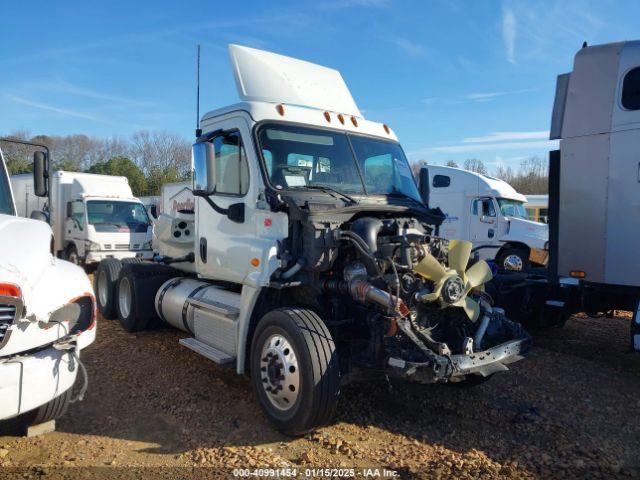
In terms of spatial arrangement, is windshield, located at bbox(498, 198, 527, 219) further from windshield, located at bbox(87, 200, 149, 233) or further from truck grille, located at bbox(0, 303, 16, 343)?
truck grille, located at bbox(0, 303, 16, 343)

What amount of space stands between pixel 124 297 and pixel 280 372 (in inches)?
161

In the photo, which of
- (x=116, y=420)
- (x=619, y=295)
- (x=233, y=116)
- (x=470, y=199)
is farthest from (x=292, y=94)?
(x=470, y=199)

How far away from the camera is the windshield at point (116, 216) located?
13.7m

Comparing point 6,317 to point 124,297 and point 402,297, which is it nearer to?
point 402,297

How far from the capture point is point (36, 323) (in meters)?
3.29

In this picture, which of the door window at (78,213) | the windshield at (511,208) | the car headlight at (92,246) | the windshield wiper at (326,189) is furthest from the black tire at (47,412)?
the windshield at (511,208)

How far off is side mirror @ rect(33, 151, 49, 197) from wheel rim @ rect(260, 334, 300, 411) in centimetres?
271

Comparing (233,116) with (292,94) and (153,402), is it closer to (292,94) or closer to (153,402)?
(292,94)

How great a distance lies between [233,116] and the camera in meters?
5.18

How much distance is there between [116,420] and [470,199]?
12.5m

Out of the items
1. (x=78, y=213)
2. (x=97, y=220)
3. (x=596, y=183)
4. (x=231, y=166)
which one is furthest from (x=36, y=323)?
(x=78, y=213)

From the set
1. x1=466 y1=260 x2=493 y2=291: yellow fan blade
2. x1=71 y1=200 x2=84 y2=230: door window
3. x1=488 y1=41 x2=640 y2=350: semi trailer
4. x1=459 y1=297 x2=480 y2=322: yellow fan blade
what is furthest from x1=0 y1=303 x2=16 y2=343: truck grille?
x1=71 y1=200 x2=84 y2=230: door window

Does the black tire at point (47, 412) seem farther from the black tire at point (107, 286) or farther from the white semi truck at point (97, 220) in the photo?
the white semi truck at point (97, 220)

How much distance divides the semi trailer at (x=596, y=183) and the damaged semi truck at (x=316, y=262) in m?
2.11
